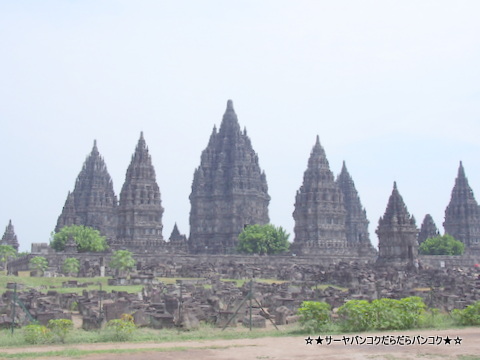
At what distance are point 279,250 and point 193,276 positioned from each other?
92.7 ft

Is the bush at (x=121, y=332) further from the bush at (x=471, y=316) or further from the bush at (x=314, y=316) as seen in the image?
the bush at (x=471, y=316)

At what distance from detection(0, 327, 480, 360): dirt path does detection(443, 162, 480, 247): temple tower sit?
88649 millimetres

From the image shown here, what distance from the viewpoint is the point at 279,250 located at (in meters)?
86.9

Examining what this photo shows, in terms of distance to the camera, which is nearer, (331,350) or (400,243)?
(331,350)

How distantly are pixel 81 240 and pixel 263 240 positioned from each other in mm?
22727

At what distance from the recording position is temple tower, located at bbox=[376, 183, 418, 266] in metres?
67.9

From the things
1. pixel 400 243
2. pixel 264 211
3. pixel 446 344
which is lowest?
pixel 446 344

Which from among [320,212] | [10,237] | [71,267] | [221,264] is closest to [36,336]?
[71,267]

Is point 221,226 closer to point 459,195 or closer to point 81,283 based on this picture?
point 459,195

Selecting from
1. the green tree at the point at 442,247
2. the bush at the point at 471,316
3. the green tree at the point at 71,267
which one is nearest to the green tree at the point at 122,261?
the green tree at the point at 71,267

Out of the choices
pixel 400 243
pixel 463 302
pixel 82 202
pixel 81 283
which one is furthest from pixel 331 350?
pixel 82 202

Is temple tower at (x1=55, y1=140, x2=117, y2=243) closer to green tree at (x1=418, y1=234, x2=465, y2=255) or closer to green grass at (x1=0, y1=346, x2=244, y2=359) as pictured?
green tree at (x1=418, y1=234, x2=465, y2=255)

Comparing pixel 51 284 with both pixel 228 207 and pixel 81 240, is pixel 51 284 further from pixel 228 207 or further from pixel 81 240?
pixel 228 207

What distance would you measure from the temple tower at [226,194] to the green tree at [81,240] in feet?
62.1
